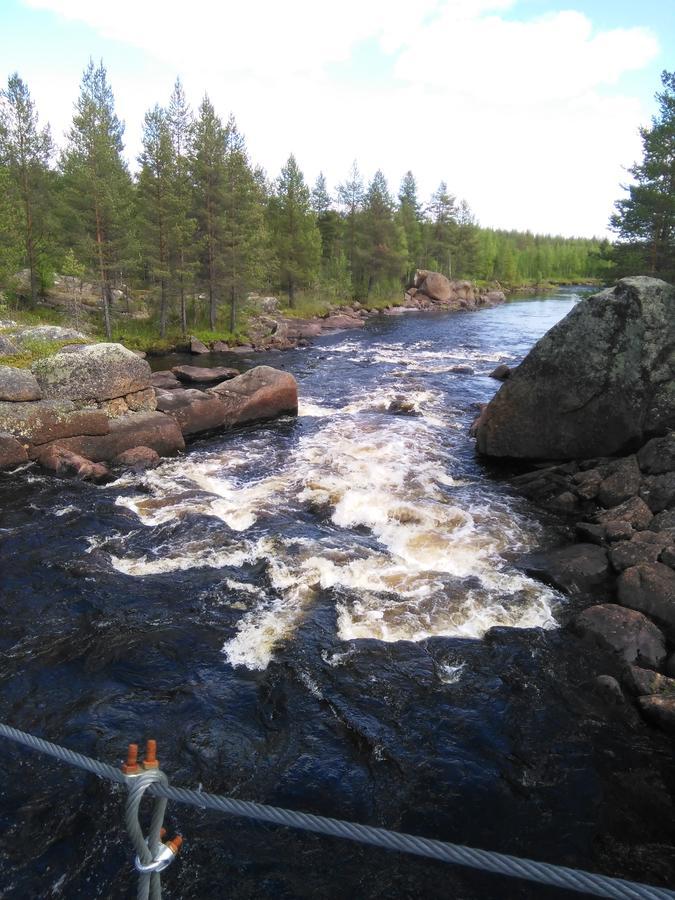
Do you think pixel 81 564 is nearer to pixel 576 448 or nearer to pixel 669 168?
pixel 576 448

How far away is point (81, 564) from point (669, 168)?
92.1 feet

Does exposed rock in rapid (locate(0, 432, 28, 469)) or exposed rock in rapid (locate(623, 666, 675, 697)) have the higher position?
exposed rock in rapid (locate(0, 432, 28, 469))

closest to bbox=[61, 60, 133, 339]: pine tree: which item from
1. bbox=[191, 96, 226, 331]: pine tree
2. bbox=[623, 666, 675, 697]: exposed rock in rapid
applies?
bbox=[191, 96, 226, 331]: pine tree

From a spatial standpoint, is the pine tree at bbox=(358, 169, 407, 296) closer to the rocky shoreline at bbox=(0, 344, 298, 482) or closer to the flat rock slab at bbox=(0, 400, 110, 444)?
the rocky shoreline at bbox=(0, 344, 298, 482)

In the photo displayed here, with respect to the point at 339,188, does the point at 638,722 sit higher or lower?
lower

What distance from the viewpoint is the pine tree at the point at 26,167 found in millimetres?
34031

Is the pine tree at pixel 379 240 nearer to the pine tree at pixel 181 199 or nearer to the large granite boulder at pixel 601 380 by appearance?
the pine tree at pixel 181 199

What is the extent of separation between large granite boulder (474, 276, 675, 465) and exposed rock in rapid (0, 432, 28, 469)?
45.9 feet

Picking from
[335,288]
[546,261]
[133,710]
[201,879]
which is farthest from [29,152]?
[546,261]

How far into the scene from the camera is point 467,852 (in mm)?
2398

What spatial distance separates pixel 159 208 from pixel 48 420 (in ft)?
76.4

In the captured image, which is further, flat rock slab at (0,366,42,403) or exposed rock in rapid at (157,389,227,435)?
exposed rock in rapid at (157,389,227,435)

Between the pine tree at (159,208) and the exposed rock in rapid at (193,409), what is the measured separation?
668 inches

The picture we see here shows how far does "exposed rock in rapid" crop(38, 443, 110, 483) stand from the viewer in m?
15.2
